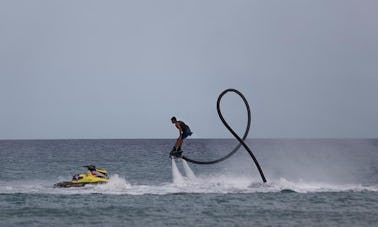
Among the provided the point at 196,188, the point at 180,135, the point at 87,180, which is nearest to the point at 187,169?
the point at 196,188

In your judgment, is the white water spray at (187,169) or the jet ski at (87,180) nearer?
the white water spray at (187,169)

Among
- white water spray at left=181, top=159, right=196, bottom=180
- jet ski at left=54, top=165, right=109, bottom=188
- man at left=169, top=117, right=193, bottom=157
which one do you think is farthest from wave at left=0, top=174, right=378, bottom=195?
man at left=169, top=117, right=193, bottom=157

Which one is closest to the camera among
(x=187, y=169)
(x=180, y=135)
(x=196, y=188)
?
(x=180, y=135)

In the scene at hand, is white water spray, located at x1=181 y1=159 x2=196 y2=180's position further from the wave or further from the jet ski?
the jet ski

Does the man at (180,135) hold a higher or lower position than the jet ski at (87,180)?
lower

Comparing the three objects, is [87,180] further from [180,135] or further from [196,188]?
[180,135]

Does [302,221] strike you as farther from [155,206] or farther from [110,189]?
[110,189]

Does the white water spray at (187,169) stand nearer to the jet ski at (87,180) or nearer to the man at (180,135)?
the man at (180,135)

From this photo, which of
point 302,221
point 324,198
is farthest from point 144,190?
point 302,221

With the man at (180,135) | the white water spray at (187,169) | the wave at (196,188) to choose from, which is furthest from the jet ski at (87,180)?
the man at (180,135)

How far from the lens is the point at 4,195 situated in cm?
4066

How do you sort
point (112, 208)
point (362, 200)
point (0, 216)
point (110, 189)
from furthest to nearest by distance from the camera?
point (110, 189) < point (362, 200) < point (112, 208) < point (0, 216)

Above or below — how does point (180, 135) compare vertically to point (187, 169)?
above

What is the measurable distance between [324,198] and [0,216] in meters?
18.8
